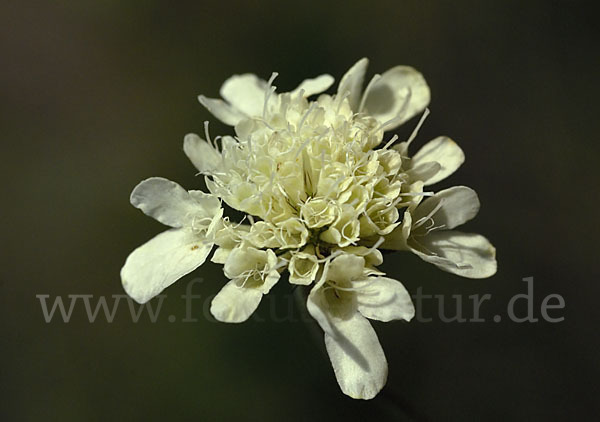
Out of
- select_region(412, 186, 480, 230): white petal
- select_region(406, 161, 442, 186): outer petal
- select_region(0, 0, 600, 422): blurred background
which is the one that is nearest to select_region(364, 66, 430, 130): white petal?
select_region(406, 161, 442, 186): outer petal

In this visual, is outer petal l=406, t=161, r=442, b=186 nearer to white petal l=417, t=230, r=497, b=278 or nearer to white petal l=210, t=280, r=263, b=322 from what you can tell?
white petal l=417, t=230, r=497, b=278

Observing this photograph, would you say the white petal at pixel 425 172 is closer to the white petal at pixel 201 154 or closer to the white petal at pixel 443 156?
the white petal at pixel 443 156

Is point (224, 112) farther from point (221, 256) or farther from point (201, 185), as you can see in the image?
point (201, 185)

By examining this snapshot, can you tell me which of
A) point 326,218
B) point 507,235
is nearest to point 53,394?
point 326,218

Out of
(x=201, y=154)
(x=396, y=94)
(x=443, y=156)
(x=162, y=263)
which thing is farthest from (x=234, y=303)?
(x=396, y=94)

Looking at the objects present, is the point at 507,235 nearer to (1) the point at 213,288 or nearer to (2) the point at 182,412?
(1) the point at 213,288
